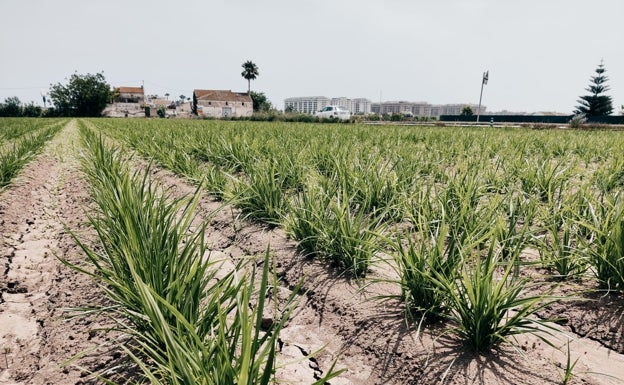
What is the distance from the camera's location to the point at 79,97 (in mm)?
57562

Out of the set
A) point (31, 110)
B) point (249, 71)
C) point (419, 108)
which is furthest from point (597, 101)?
point (419, 108)

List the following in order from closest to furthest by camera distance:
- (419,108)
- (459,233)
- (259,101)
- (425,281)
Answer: (425,281)
(459,233)
(259,101)
(419,108)

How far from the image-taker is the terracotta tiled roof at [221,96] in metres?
72.8

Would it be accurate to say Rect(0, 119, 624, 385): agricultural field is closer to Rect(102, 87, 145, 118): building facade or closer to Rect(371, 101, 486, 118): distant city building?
Rect(102, 87, 145, 118): building facade

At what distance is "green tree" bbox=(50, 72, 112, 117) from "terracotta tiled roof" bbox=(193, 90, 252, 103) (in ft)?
61.1

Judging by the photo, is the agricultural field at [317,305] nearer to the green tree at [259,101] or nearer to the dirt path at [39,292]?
the dirt path at [39,292]

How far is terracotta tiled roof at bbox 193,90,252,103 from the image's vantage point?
72.8 meters

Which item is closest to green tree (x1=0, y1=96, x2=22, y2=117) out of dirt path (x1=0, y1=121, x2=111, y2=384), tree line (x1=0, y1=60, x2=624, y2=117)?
tree line (x1=0, y1=60, x2=624, y2=117)

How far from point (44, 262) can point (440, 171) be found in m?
3.94

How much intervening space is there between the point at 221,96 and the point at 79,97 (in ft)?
83.6

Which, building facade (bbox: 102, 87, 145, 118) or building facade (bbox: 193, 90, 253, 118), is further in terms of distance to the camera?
building facade (bbox: 102, 87, 145, 118)

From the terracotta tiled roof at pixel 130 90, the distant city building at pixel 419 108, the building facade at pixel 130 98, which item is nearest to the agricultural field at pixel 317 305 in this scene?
the building facade at pixel 130 98

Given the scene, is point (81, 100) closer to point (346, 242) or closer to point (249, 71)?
point (249, 71)

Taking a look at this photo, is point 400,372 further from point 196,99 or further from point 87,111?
point 196,99
